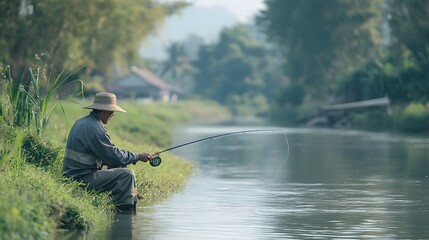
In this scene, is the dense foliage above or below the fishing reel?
above

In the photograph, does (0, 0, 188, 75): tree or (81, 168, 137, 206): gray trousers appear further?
(0, 0, 188, 75): tree

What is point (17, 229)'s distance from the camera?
9820 mm

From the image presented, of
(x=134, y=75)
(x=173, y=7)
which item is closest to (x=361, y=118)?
(x=173, y=7)

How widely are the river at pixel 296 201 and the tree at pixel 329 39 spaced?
49.3 metres

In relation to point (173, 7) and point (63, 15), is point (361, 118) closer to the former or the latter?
point (173, 7)

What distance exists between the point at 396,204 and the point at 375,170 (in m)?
8.00

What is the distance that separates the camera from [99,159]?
14.6 meters

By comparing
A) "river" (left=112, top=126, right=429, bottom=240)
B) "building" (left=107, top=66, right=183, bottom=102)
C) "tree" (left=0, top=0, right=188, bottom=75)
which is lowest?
"river" (left=112, top=126, right=429, bottom=240)

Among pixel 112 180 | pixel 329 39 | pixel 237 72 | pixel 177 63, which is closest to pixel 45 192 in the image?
pixel 112 180

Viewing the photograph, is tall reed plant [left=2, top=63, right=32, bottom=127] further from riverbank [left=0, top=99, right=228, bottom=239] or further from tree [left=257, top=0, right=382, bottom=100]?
tree [left=257, top=0, right=382, bottom=100]

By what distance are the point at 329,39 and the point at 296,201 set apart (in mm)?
64193

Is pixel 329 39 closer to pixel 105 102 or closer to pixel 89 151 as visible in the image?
pixel 105 102

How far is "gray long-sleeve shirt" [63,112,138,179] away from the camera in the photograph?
14.4m

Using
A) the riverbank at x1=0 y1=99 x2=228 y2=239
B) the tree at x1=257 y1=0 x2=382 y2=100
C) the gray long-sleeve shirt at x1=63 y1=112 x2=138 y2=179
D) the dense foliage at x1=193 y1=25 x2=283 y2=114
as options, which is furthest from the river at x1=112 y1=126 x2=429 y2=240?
the dense foliage at x1=193 y1=25 x2=283 y2=114
